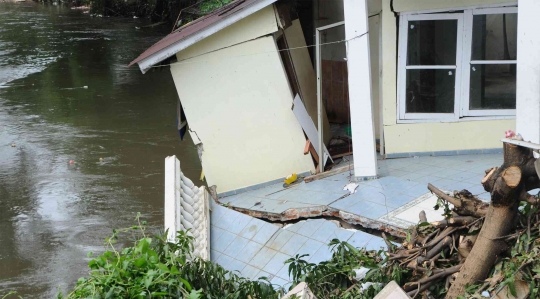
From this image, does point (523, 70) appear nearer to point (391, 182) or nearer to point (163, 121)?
point (391, 182)

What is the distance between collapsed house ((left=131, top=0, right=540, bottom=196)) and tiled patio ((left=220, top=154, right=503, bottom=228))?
0.35 meters

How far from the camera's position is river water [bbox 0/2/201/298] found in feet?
30.6

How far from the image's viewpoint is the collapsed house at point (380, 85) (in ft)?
24.9

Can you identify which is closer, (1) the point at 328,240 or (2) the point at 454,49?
(1) the point at 328,240

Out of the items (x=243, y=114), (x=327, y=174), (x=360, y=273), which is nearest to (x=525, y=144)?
(x=360, y=273)

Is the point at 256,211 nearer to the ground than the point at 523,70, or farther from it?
nearer to the ground

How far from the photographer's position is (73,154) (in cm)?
Result: 1316

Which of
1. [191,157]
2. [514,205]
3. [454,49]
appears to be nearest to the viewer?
[514,205]

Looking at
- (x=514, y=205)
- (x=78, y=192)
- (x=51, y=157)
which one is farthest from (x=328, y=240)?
(x=51, y=157)

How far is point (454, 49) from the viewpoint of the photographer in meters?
7.64

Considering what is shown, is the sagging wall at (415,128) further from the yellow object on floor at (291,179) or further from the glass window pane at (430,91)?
the yellow object on floor at (291,179)

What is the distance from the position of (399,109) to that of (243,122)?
194cm

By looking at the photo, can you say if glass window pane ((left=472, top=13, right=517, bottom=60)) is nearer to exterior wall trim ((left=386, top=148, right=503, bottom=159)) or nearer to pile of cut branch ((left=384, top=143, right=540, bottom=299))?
exterior wall trim ((left=386, top=148, right=503, bottom=159))

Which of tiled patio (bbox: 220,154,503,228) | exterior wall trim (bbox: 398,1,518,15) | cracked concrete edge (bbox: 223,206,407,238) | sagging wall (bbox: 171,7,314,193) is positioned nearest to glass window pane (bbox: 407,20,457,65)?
exterior wall trim (bbox: 398,1,518,15)
